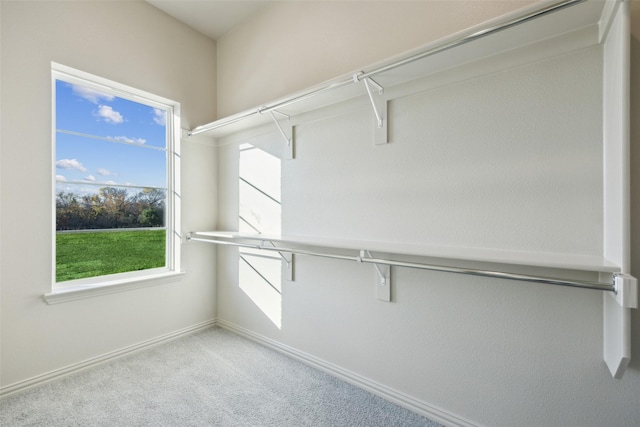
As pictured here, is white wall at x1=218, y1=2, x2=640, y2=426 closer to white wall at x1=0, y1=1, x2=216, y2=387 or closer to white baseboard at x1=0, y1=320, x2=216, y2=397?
white baseboard at x1=0, y1=320, x2=216, y2=397

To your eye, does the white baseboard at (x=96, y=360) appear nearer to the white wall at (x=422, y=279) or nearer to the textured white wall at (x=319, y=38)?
the white wall at (x=422, y=279)

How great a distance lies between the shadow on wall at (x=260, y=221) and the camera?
2.18 metres

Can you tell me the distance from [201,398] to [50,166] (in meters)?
1.64

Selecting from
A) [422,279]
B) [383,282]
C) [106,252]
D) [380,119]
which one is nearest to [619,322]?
[422,279]

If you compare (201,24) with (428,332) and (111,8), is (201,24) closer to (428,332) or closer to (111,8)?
(111,8)

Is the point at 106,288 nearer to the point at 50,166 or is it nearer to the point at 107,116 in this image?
the point at 50,166

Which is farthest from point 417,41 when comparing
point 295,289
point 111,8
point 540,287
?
point 111,8

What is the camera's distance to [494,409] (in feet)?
4.32

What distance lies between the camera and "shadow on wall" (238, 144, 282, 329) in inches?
85.7

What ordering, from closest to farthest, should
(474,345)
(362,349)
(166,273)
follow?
(474,345) → (362,349) → (166,273)

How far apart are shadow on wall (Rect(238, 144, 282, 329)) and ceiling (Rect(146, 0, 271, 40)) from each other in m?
1.05

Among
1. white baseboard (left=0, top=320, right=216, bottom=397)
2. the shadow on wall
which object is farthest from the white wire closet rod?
white baseboard (left=0, top=320, right=216, bottom=397)

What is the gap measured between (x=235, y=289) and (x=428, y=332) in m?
1.63

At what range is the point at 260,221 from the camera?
2.30m
